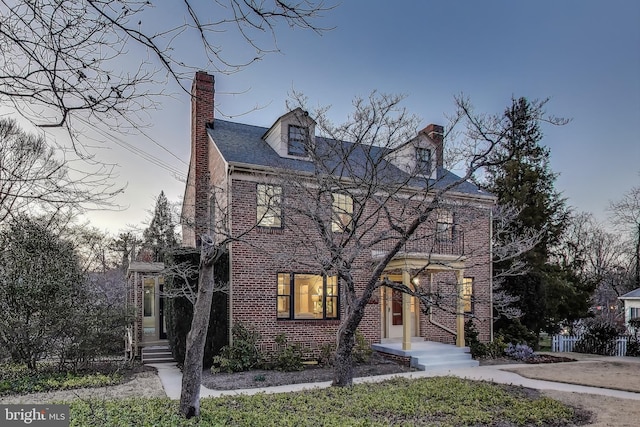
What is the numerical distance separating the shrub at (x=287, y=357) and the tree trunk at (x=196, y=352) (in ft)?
19.4

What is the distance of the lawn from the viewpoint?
5.79 metres

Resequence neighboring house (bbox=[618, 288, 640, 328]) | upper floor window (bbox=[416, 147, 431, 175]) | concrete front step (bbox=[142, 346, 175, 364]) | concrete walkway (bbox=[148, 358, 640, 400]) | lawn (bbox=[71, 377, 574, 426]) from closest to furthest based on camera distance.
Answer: lawn (bbox=[71, 377, 574, 426]), upper floor window (bbox=[416, 147, 431, 175]), concrete walkway (bbox=[148, 358, 640, 400]), concrete front step (bbox=[142, 346, 175, 364]), neighboring house (bbox=[618, 288, 640, 328])

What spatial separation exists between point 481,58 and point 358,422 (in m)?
6.91

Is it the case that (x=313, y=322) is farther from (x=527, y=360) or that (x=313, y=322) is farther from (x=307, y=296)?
(x=527, y=360)

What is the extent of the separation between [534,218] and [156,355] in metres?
16.1

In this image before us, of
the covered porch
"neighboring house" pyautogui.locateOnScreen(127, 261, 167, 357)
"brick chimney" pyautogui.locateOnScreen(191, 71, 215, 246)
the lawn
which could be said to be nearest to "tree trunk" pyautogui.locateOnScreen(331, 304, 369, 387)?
the lawn

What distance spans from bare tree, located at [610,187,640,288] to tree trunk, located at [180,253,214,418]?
2674cm

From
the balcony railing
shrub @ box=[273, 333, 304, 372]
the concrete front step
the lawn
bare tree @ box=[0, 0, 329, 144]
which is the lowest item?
the concrete front step

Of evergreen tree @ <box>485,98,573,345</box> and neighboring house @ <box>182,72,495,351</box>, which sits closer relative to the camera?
neighboring house @ <box>182,72,495,351</box>

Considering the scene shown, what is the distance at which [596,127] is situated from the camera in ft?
49.5

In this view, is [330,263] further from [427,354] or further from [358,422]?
[427,354]

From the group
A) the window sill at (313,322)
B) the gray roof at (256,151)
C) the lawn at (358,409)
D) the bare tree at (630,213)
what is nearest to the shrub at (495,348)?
the gray roof at (256,151)

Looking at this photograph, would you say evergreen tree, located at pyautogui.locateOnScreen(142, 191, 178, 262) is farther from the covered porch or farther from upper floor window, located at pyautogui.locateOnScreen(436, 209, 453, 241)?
upper floor window, located at pyautogui.locateOnScreen(436, 209, 453, 241)

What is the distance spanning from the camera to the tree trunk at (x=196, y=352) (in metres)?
Answer: 5.98
